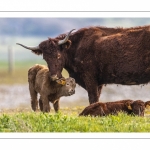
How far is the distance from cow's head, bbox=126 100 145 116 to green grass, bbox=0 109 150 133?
82cm

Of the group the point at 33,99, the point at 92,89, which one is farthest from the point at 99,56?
the point at 33,99

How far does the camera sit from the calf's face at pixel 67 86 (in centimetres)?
1415

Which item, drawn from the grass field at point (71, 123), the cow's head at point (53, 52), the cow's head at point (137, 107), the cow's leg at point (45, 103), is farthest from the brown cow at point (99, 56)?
the grass field at point (71, 123)

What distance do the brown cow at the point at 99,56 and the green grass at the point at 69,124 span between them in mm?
1934

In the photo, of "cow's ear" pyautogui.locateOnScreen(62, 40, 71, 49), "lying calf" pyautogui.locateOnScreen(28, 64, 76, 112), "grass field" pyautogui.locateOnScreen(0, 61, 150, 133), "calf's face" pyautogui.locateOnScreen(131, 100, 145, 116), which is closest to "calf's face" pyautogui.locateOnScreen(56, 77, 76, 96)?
"lying calf" pyautogui.locateOnScreen(28, 64, 76, 112)

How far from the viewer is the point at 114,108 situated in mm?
13469

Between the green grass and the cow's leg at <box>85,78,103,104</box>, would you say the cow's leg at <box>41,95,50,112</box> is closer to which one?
the cow's leg at <box>85,78,103,104</box>

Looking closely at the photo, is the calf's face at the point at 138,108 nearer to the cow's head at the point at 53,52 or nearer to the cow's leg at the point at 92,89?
the cow's leg at the point at 92,89

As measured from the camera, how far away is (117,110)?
13.4 meters

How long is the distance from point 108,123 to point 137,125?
1.76 feet

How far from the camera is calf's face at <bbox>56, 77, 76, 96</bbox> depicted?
557 inches

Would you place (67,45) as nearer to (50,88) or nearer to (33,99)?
(50,88)

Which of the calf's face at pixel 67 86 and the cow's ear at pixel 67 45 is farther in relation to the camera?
the cow's ear at pixel 67 45

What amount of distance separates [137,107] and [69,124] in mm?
2123
